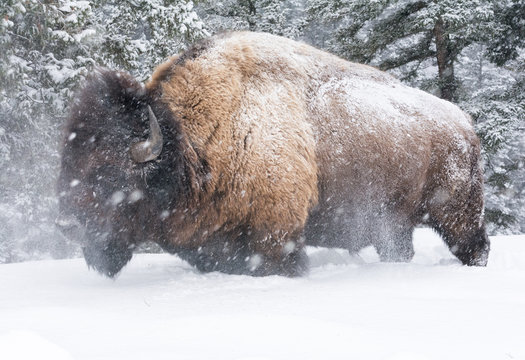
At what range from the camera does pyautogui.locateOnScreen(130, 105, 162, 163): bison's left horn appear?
3.66m

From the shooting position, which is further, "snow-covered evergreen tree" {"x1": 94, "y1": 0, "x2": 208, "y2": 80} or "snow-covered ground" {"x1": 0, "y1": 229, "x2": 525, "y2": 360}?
"snow-covered evergreen tree" {"x1": 94, "y1": 0, "x2": 208, "y2": 80}

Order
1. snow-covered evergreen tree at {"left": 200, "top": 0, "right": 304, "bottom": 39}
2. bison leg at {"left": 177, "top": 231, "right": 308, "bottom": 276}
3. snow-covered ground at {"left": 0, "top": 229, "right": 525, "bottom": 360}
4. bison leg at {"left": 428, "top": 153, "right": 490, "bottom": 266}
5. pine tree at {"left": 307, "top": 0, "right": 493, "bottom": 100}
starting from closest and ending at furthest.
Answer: snow-covered ground at {"left": 0, "top": 229, "right": 525, "bottom": 360} → bison leg at {"left": 177, "top": 231, "right": 308, "bottom": 276} → bison leg at {"left": 428, "top": 153, "right": 490, "bottom": 266} → pine tree at {"left": 307, "top": 0, "right": 493, "bottom": 100} → snow-covered evergreen tree at {"left": 200, "top": 0, "right": 304, "bottom": 39}

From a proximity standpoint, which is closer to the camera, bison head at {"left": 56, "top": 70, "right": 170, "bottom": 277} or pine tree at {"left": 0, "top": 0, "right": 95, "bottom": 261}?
bison head at {"left": 56, "top": 70, "right": 170, "bottom": 277}

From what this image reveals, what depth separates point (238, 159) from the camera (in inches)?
156

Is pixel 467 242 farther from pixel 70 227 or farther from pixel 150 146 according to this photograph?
pixel 70 227

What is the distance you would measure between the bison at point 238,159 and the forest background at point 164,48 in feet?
13.0

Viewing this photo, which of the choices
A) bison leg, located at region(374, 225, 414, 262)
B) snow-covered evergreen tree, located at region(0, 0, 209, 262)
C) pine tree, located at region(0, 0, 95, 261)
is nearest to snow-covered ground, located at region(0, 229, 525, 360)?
bison leg, located at region(374, 225, 414, 262)

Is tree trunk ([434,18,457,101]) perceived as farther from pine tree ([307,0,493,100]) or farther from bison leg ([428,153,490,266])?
bison leg ([428,153,490,266])

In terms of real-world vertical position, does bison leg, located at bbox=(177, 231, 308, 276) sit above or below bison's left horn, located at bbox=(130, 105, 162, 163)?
below

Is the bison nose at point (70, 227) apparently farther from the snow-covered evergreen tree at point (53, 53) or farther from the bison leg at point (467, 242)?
the bison leg at point (467, 242)

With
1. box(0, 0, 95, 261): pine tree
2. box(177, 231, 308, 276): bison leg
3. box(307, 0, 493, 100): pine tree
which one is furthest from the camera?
box(307, 0, 493, 100): pine tree

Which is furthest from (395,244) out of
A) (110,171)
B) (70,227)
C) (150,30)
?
(150,30)

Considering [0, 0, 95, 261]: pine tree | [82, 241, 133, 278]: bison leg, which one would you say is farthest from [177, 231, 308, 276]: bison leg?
[0, 0, 95, 261]: pine tree

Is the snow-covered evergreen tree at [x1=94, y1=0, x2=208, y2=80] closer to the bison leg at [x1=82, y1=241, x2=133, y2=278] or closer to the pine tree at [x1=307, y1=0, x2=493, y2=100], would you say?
the pine tree at [x1=307, y1=0, x2=493, y2=100]
